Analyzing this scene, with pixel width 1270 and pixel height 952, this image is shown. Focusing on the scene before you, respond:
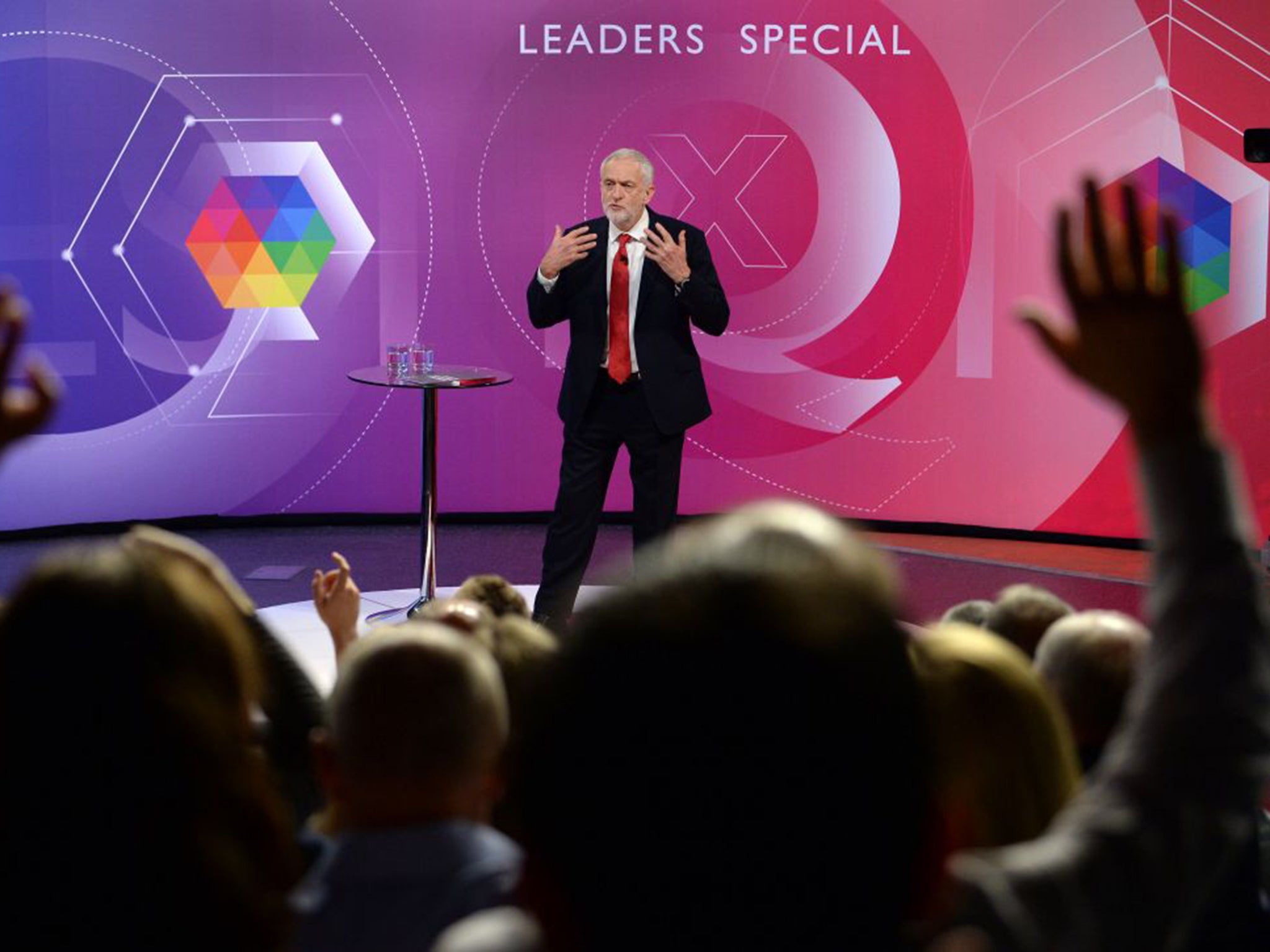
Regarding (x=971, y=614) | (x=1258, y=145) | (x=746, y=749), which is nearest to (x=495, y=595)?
(x=971, y=614)

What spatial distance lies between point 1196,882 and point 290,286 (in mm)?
6508

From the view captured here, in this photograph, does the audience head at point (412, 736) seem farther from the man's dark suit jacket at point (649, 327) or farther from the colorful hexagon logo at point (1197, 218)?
the colorful hexagon logo at point (1197, 218)

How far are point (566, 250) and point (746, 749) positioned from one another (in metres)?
4.36

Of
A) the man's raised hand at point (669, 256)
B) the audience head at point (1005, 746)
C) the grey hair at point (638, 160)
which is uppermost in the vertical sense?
the grey hair at point (638, 160)

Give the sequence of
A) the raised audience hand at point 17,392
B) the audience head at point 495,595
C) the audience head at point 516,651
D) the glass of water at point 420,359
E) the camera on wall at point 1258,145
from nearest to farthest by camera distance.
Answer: the raised audience hand at point 17,392 < the audience head at point 516,651 < the audience head at point 495,595 < the glass of water at point 420,359 < the camera on wall at point 1258,145

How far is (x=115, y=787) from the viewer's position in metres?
0.90

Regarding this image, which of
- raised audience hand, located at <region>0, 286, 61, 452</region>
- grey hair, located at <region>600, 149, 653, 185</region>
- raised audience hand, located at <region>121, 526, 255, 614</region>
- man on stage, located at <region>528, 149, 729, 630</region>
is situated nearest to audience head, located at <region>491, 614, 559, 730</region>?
raised audience hand, located at <region>121, 526, 255, 614</region>

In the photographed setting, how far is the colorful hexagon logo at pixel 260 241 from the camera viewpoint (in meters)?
6.89

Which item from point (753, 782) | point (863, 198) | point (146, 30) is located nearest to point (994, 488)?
point (863, 198)

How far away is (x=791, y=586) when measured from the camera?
0.67m

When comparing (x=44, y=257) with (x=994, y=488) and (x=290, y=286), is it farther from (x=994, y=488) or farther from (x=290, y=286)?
(x=994, y=488)

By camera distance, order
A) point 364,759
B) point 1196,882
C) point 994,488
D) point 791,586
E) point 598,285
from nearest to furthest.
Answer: point 791,586
point 1196,882
point 364,759
point 598,285
point 994,488

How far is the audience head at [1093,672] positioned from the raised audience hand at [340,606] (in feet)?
3.80

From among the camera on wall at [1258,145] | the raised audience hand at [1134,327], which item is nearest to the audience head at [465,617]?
the raised audience hand at [1134,327]
